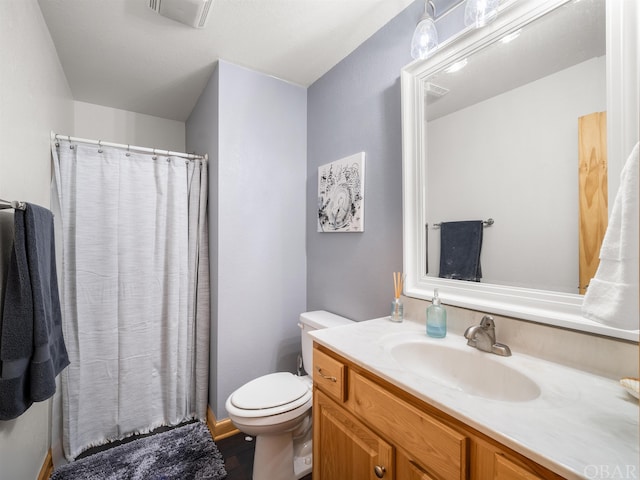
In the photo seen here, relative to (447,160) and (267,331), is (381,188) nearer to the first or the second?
(447,160)

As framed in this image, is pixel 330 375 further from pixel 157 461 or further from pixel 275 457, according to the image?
pixel 157 461

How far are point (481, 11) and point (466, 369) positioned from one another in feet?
4.11

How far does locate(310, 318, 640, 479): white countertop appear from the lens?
1.59 feet

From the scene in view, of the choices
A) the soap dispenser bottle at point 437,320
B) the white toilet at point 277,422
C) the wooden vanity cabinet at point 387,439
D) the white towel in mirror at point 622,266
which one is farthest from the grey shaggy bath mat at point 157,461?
the white towel in mirror at point 622,266

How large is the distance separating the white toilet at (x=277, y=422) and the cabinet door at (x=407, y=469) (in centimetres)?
68

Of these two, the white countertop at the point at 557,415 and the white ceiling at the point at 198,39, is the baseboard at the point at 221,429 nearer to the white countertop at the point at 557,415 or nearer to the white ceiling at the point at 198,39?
the white countertop at the point at 557,415

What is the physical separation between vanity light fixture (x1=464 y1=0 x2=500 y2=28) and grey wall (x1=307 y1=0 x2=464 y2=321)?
0.13 meters

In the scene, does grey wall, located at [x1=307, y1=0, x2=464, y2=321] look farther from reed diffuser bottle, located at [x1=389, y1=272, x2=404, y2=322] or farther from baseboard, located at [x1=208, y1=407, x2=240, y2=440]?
baseboard, located at [x1=208, y1=407, x2=240, y2=440]

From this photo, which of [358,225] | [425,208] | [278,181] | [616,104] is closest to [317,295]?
[358,225]

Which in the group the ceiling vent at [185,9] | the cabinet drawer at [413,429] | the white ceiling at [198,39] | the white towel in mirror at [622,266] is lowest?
the cabinet drawer at [413,429]

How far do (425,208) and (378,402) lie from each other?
32.6 inches

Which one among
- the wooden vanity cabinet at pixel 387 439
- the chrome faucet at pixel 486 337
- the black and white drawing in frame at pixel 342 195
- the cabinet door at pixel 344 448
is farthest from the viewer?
the black and white drawing in frame at pixel 342 195

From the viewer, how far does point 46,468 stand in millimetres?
1480

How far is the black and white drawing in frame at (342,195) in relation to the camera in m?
1.62
